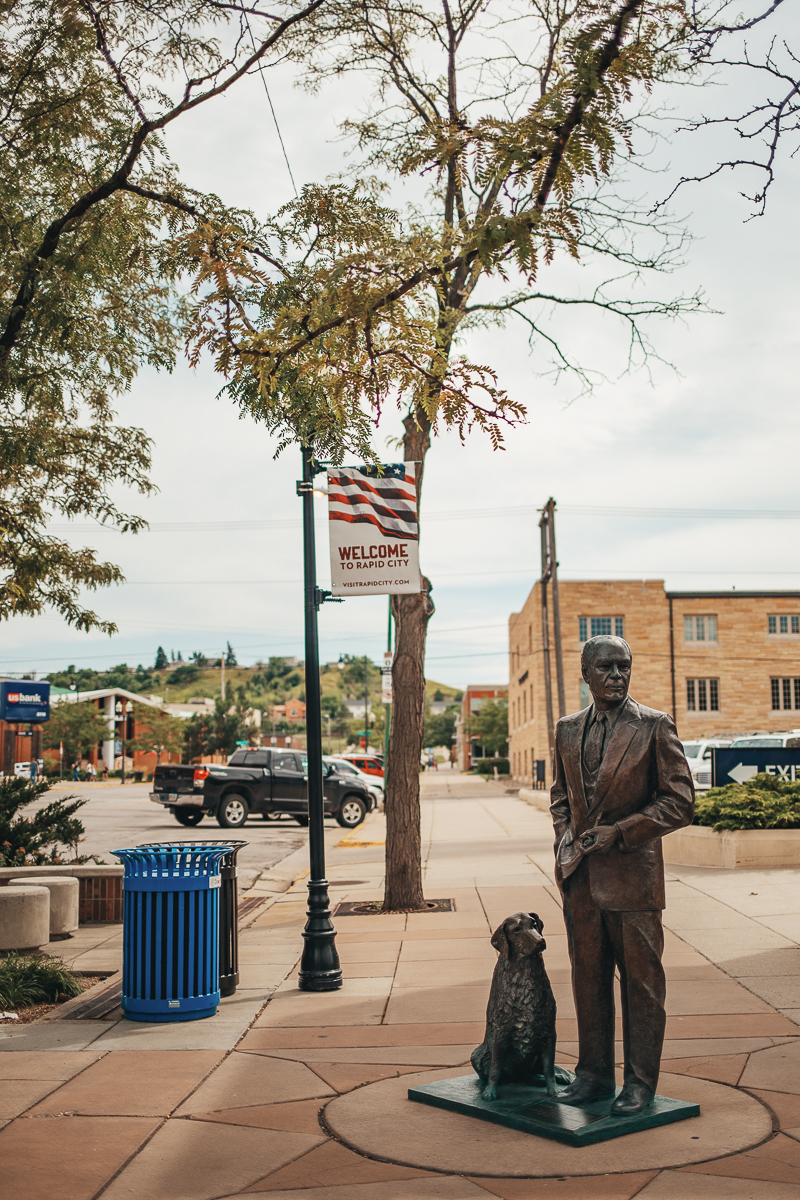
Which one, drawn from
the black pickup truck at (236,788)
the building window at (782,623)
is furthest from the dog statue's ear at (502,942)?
the building window at (782,623)

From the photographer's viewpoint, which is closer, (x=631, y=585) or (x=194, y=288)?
(x=194, y=288)


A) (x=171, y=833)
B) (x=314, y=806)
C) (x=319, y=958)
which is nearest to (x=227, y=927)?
(x=319, y=958)

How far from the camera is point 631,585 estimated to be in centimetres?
4909

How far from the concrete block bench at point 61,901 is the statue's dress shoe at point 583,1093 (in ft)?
21.3

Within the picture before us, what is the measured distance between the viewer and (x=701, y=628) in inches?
1946

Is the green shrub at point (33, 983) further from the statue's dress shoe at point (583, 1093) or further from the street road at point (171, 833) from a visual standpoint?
the street road at point (171, 833)

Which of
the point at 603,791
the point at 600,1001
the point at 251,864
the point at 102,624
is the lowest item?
the point at 251,864

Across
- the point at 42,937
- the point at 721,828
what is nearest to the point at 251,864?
the point at 721,828

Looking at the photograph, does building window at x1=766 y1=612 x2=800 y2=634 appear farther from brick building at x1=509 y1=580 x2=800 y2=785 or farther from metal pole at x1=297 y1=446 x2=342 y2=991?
metal pole at x1=297 y1=446 x2=342 y2=991

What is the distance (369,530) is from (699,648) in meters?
42.2

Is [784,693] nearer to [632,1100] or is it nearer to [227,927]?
[227,927]

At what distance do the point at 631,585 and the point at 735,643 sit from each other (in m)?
5.40

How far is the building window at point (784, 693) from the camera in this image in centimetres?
4950

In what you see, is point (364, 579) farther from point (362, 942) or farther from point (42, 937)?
point (42, 937)
